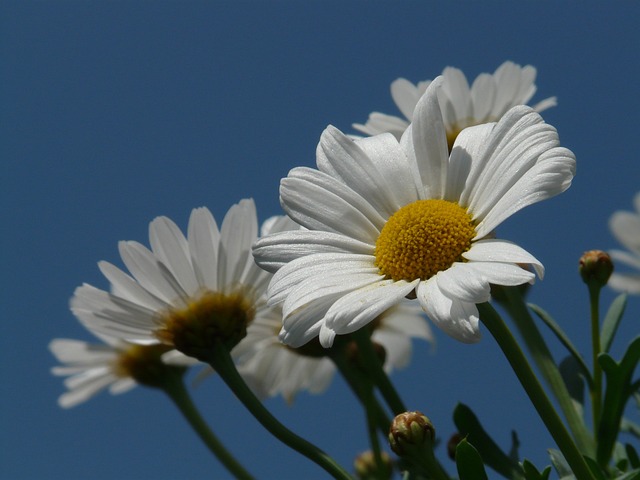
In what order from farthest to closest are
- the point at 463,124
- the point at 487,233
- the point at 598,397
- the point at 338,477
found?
the point at 463,124, the point at 598,397, the point at 338,477, the point at 487,233

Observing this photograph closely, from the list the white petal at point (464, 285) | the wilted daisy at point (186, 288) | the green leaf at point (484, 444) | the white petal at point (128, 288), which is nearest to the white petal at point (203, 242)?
the wilted daisy at point (186, 288)

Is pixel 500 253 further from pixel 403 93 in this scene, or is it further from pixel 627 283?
pixel 627 283

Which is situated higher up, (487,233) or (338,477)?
(487,233)

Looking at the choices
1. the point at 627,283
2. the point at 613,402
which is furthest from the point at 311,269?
the point at 627,283

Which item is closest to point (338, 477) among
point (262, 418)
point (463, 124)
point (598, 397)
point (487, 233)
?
point (262, 418)

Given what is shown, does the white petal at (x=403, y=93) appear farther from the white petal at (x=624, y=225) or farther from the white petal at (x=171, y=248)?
the white petal at (x=624, y=225)

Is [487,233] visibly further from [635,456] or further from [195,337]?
[195,337]

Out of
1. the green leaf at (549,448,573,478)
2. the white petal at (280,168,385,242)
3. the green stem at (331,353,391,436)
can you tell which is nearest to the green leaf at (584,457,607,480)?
the green leaf at (549,448,573,478)
